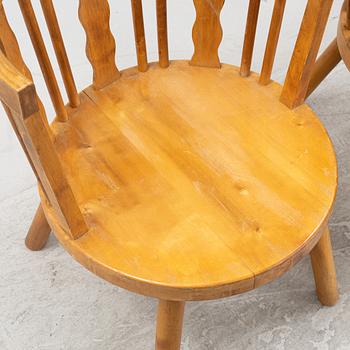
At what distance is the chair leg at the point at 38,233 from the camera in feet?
3.94

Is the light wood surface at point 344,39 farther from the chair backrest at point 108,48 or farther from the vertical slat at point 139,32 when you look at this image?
the vertical slat at point 139,32

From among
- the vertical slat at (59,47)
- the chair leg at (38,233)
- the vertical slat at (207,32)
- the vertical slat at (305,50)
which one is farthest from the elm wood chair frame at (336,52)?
the chair leg at (38,233)

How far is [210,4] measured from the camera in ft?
3.37

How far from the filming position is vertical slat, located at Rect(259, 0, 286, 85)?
0.98 metres

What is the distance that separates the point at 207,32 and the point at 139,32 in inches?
4.5

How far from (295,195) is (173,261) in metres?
0.21

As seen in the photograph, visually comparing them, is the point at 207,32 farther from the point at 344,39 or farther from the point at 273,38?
the point at 344,39

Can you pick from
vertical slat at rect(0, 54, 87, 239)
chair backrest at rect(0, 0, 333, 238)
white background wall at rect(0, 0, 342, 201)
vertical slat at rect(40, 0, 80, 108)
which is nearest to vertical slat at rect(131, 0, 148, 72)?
chair backrest at rect(0, 0, 333, 238)

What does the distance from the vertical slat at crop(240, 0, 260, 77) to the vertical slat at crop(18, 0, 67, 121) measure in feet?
1.04

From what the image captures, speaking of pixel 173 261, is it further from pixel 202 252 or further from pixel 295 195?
pixel 295 195

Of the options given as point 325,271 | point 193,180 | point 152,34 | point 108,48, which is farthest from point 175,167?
point 152,34

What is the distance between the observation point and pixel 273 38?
1.01m

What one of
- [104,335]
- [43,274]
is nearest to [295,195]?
[104,335]

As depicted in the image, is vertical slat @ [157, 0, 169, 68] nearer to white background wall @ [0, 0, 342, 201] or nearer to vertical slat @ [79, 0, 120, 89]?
vertical slat @ [79, 0, 120, 89]
